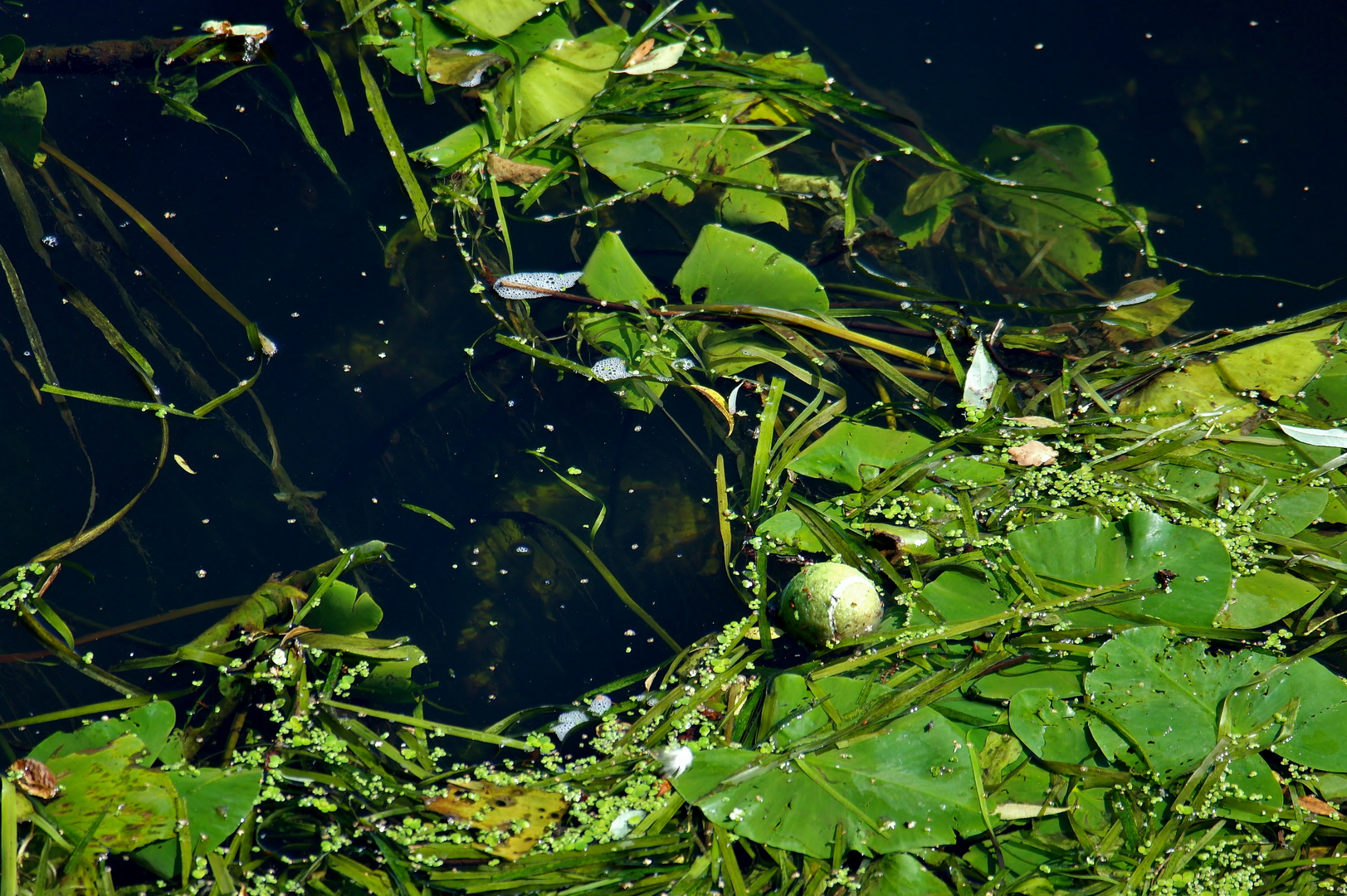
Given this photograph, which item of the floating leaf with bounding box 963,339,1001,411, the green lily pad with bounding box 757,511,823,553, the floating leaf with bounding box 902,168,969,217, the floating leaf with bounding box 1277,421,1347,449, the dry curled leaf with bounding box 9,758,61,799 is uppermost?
the floating leaf with bounding box 902,168,969,217

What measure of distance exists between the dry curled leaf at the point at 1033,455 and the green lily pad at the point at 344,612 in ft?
4.73

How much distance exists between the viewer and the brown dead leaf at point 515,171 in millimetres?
1987

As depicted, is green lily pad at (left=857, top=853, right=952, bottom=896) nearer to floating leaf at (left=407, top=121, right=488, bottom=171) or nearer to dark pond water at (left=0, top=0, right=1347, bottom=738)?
dark pond water at (left=0, top=0, right=1347, bottom=738)

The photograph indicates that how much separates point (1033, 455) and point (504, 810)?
1.35 meters

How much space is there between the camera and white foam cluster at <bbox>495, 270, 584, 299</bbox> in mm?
1927

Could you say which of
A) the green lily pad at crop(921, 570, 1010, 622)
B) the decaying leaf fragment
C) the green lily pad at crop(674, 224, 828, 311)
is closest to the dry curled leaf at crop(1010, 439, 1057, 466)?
the green lily pad at crop(921, 570, 1010, 622)

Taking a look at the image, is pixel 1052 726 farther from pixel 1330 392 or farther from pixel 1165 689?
pixel 1330 392

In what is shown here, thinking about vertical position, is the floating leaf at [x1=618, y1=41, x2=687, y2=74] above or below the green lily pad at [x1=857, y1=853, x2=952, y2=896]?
above

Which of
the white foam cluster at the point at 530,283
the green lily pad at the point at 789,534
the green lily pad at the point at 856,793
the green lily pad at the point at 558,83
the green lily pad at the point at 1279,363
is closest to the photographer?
the green lily pad at the point at 856,793

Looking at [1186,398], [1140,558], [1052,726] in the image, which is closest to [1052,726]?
[1052,726]

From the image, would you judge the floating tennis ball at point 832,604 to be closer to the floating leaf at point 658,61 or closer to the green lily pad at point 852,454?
the green lily pad at point 852,454

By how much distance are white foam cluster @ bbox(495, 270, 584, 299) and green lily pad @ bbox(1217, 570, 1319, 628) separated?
1.58 m

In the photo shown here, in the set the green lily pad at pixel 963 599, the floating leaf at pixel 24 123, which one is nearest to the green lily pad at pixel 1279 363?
the green lily pad at pixel 963 599

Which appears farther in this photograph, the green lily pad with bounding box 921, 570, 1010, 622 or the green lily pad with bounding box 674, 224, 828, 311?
the green lily pad with bounding box 674, 224, 828, 311
